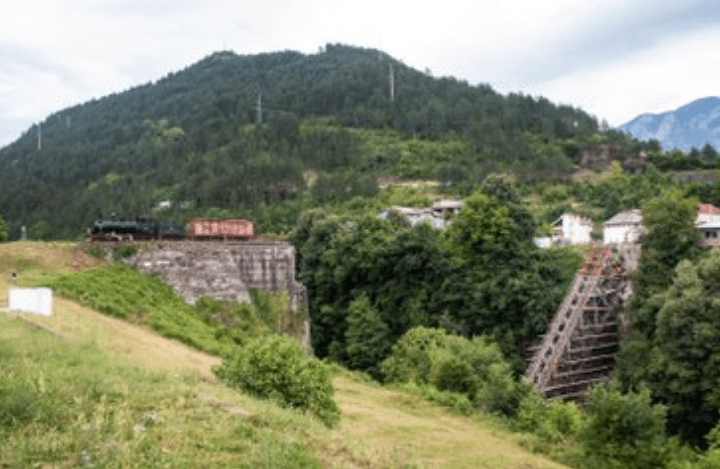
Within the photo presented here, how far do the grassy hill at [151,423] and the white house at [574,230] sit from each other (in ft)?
141

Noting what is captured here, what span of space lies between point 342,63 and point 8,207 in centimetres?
9279

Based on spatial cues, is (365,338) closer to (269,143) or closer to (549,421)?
(549,421)

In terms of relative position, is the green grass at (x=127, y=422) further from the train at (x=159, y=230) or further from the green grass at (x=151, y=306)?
the train at (x=159, y=230)

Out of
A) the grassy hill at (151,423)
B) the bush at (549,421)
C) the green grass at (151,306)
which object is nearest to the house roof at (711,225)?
the bush at (549,421)

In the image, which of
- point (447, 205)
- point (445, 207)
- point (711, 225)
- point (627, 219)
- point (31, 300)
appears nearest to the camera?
point (31, 300)

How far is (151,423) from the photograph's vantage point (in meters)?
11.7

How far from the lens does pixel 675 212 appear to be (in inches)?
1423

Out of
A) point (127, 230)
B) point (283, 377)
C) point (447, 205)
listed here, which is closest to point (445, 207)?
point (447, 205)

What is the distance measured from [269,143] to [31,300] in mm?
83246

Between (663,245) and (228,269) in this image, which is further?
(663,245)

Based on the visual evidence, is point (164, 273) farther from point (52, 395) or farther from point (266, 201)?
point (266, 201)

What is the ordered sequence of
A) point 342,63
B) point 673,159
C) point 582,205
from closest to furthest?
point 582,205 → point 673,159 → point 342,63

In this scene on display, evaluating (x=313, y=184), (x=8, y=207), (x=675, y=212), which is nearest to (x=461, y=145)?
(x=313, y=184)

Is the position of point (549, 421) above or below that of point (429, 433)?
below
